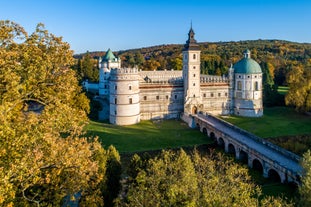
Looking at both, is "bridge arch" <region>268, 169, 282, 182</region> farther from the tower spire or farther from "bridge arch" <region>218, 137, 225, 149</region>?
the tower spire

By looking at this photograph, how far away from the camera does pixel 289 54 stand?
12519 centimetres

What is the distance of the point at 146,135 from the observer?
41.1 m

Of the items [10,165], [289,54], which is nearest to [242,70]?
[10,165]

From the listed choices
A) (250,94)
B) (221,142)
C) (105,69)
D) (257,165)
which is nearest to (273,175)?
(257,165)

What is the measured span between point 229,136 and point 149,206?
2330 cm

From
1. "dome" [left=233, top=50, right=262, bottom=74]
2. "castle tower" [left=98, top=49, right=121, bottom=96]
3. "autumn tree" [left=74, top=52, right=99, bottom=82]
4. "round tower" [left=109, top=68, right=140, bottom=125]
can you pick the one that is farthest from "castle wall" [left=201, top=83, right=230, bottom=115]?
"autumn tree" [left=74, top=52, right=99, bottom=82]

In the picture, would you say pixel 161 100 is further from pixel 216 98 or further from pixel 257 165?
pixel 257 165

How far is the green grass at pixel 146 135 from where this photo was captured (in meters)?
37.1

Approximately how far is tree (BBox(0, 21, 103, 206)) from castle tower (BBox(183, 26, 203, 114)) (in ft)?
117

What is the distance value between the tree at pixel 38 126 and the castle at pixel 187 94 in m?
30.1

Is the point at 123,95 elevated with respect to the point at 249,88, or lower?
lower

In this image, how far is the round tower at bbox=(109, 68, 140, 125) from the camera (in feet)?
152

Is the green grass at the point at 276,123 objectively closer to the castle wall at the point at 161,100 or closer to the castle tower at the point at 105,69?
the castle wall at the point at 161,100

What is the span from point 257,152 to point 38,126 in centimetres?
2348
